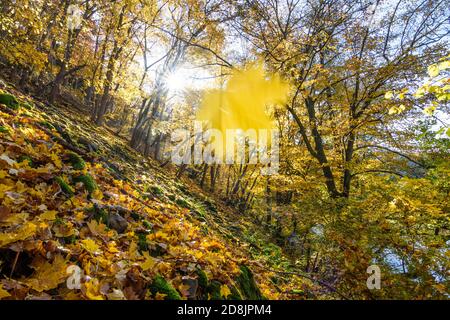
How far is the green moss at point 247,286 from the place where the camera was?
9.97 ft

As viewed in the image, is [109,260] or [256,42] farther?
[256,42]

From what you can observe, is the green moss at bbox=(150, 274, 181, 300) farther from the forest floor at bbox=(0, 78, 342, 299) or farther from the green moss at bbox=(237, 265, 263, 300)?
the green moss at bbox=(237, 265, 263, 300)

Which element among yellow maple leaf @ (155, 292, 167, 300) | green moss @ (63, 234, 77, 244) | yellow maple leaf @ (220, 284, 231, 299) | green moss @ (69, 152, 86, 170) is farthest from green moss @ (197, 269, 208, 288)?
green moss @ (69, 152, 86, 170)

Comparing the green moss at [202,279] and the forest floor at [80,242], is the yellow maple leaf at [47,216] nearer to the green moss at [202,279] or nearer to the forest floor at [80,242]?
the forest floor at [80,242]

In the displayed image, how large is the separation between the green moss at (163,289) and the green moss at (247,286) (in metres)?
1.13

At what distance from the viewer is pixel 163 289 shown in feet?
6.77

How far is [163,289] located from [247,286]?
1.47 metres

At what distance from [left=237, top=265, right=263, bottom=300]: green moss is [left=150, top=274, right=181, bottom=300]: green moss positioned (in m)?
1.13

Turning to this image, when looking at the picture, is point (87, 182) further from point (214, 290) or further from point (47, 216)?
point (214, 290)

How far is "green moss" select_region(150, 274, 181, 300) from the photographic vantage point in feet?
6.70
